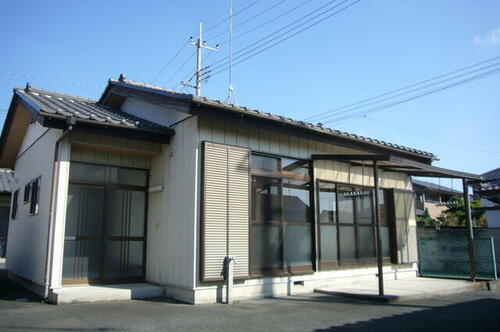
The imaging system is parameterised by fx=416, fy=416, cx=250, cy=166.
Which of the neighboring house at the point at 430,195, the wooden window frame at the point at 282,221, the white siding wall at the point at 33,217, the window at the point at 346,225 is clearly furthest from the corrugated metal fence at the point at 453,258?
the neighboring house at the point at 430,195

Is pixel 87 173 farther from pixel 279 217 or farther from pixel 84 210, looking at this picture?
pixel 279 217

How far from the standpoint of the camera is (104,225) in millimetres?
8133

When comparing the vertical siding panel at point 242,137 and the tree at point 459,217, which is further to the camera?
the tree at point 459,217

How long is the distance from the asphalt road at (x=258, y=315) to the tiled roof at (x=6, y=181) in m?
9.85

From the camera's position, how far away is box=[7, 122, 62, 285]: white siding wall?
322 inches

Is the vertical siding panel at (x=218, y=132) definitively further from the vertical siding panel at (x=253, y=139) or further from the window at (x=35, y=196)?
the window at (x=35, y=196)

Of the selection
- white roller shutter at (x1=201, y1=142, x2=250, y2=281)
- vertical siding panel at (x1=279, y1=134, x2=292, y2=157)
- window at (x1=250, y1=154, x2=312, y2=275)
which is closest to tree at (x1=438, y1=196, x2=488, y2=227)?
window at (x1=250, y1=154, x2=312, y2=275)

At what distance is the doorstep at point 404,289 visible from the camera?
781 centimetres

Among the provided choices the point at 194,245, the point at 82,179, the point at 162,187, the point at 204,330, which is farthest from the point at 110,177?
the point at 204,330

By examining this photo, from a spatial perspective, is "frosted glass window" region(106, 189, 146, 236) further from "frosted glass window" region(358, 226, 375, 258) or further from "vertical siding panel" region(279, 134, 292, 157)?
"frosted glass window" region(358, 226, 375, 258)

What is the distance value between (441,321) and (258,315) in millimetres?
2638

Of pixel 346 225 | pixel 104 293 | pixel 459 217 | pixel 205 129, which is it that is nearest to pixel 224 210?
pixel 205 129

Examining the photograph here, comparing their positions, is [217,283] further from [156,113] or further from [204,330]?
[156,113]

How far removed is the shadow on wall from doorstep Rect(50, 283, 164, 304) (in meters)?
3.60
